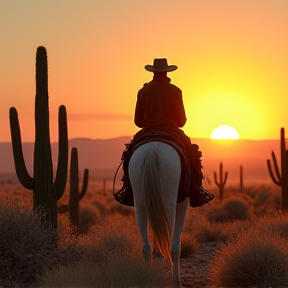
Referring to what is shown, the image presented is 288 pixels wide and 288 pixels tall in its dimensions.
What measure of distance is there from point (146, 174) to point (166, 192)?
0.38 m

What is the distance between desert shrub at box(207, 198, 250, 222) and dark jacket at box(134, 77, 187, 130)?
2127cm

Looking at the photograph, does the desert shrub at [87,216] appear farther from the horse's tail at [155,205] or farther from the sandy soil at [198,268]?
the horse's tail at [155,205]

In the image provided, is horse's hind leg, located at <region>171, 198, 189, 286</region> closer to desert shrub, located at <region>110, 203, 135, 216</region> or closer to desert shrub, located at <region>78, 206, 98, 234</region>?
desert shrub, located at <region>78, 206, 98, 234</region>

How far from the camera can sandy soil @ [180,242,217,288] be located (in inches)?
477

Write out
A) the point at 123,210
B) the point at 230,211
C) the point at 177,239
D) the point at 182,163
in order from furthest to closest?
the point at 123,210, the point at 230,211, the point at 177,239, the point at 182,163

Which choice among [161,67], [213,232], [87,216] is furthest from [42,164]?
[87,216]

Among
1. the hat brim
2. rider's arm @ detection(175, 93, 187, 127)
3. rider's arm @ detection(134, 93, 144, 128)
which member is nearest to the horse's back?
rider's arm @ detection(175, 93, 187, 127)

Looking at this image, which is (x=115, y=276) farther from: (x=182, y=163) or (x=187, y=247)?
(x=187, y=247)

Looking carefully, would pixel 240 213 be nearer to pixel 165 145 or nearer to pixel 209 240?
pixel 209 240

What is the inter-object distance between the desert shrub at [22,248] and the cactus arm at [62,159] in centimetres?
303

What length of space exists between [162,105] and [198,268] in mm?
5342

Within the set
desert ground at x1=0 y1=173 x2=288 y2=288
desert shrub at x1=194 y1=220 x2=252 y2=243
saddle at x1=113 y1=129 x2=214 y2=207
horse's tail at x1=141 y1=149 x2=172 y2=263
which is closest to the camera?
desert ground at x1=0 y1=173 x2=288 y2=288

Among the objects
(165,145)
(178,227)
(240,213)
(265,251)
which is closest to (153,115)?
(165,145)

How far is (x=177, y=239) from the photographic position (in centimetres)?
1026
